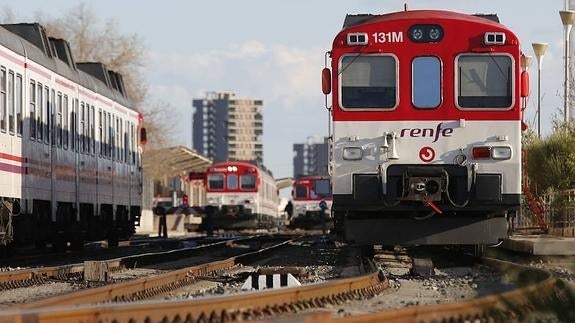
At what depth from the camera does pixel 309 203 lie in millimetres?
58906

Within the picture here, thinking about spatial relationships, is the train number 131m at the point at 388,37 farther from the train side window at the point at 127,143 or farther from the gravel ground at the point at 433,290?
the train side window at the point at 127,143

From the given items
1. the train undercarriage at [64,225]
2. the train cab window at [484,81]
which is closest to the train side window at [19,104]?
the train undercarriage at [64,225]

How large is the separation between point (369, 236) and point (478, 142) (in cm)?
182

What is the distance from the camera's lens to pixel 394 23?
1580cm

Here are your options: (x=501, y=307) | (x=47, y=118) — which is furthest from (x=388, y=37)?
(x=501, y=307)

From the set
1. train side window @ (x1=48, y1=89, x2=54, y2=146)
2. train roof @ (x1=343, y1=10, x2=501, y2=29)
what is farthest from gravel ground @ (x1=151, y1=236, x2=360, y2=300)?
train side window @ (x1=48, y1=89, x2=54, y2=146)

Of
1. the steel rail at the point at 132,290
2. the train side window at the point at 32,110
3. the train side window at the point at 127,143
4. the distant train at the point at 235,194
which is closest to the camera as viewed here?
the steel rail at the point at 132,290

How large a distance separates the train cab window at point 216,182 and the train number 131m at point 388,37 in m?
35.5

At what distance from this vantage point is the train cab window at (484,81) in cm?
1538

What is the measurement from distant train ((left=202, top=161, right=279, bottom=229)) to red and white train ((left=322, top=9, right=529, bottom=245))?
33.9 meters

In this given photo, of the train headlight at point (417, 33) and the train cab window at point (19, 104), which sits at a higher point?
the train headlight at point (417, 33)

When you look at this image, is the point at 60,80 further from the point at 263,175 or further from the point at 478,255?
the point at 263,175

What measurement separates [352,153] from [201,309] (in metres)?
8.04

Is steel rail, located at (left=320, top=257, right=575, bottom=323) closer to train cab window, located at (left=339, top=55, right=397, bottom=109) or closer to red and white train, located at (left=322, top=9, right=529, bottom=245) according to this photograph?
red and white train, located at (left=322, top=9, right=529, bottom=245)
